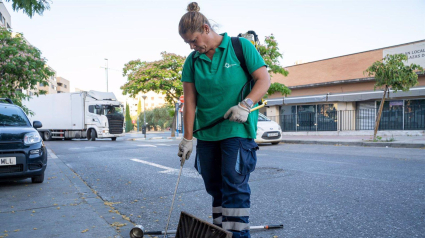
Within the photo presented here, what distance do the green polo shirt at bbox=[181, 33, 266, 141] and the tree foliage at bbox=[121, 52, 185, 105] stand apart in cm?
2566

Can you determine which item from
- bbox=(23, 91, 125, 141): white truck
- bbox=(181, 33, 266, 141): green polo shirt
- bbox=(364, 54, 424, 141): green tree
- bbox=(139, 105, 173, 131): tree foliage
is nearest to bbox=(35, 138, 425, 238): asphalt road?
bbox=(181, 33, 266, 141): green polo shirt

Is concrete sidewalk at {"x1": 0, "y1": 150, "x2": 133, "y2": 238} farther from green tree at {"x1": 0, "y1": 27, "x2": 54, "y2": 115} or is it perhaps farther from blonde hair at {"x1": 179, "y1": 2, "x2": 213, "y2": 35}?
green tree at {"x1": 0, "y1": 27, "x2": 54, "y2": 115}

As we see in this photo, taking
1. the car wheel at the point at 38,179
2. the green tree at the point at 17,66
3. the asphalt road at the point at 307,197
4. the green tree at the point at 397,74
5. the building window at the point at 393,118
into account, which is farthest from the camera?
the building window at the point at 393,118

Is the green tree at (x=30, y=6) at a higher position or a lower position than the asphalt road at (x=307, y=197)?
higher

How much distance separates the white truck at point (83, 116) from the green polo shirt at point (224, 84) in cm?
2429

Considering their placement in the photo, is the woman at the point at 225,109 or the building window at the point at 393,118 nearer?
the woman at the point at 225,109

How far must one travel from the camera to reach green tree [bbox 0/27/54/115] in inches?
541

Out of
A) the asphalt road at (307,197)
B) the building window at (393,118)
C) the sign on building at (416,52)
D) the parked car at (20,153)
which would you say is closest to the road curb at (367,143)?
the asphalt road at (307,197)

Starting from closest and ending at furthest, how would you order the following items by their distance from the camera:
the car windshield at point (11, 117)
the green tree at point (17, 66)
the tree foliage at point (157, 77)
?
the car windshield at point (11, 117), the green tree at point (17, 66), the tree foliage at point (157, 77)

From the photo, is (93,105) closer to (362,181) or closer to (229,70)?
(362,181)

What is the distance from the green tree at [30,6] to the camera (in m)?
5.07

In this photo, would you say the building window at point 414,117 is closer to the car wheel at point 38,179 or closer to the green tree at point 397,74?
the green tree at point 397,74

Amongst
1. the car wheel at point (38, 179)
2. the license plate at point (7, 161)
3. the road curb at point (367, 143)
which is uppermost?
the license plate at point (7, 161)

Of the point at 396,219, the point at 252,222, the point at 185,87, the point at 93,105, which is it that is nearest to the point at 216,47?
the point at 185,87
